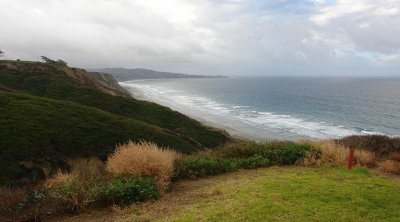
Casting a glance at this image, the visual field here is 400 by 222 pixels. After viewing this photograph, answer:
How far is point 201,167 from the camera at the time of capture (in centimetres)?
1362

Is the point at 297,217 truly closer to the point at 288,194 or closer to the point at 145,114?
the point at 288,194

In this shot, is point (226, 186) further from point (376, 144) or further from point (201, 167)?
point (376, 144)

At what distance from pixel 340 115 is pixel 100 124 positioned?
62.2 meters

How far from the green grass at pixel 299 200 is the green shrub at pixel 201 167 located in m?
1.43

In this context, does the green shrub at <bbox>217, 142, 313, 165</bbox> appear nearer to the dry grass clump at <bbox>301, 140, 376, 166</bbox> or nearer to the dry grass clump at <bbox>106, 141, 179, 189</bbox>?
the dry grass clump at <bbox>301, 140, 376, 166</bbox>

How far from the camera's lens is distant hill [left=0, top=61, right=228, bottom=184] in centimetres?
2741

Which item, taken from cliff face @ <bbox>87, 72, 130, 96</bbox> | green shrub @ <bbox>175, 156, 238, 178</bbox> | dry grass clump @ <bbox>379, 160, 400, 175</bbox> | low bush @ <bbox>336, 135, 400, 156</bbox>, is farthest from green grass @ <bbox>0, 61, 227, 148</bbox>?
dry grass clump @ <bbox>379, 160, 400, 175</bbox>

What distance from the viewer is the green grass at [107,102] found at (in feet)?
164

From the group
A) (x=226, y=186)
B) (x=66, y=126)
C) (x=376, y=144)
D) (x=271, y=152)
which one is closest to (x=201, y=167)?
(x=226, y=186)

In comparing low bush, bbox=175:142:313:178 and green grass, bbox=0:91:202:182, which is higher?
low bush, bbox=175:142:313:178

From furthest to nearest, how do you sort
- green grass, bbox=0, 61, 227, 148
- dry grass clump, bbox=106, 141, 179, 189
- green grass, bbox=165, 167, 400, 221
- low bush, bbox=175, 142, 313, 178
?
green grass, bbox=0, 61, 227, 148 < low bush, bbox=175, 142, 313, 178 < dry grass clump, bbox=106, 141, 179, 189 < green grass, bbox=165, 167, 400, 221

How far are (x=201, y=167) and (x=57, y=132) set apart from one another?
70.1ft

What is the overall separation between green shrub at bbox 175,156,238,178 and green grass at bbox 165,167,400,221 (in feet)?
4.68

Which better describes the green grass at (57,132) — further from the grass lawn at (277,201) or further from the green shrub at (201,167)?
the grass lawn at (277,201)
